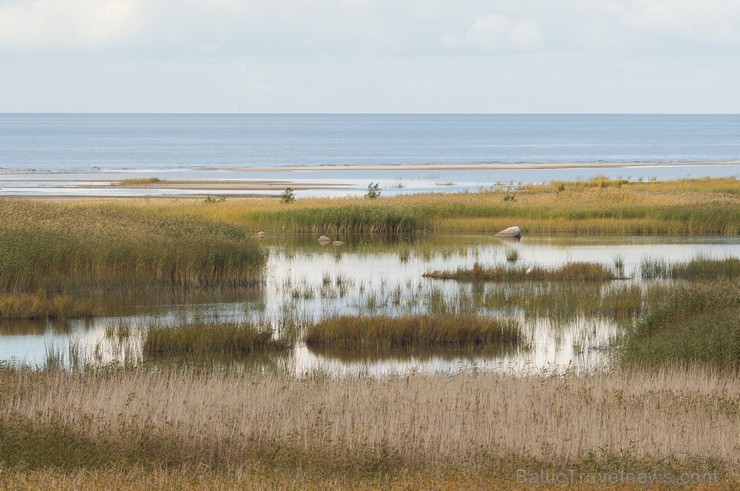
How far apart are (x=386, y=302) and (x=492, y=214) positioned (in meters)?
27.1

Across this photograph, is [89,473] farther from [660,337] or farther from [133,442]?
[660,337]

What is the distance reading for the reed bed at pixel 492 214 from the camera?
5059 centimetres

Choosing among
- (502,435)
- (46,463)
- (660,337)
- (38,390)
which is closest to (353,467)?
(502,435)

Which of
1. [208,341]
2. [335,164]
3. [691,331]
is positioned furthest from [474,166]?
[691,331]

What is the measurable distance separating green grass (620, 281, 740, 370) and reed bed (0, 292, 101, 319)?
1293 centimetres

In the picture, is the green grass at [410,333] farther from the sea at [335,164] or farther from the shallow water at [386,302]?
the sea at [335,164]

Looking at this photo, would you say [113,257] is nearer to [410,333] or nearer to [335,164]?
[410,333]

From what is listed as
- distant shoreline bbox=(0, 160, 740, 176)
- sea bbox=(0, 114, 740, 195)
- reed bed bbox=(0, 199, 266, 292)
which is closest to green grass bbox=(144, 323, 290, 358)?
reed bed bbox=(0, 199, 266, 292)

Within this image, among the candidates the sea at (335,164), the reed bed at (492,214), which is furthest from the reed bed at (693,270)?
the sea at (335,164)

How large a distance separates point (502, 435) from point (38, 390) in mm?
6791

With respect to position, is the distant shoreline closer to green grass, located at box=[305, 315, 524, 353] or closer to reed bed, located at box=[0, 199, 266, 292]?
reed bed, located at box=[0, 199, 266, 292]

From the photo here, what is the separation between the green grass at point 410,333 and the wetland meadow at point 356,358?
0.05 metres

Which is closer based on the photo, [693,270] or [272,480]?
[272,480]

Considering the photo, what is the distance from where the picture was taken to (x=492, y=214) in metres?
54.6
